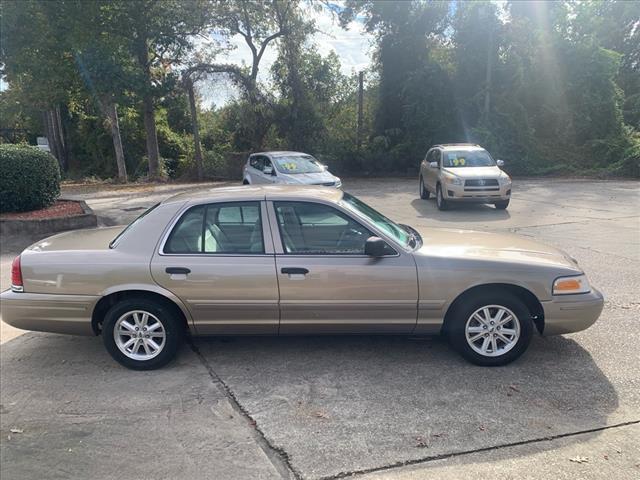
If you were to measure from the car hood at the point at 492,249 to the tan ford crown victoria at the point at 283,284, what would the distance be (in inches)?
1.0

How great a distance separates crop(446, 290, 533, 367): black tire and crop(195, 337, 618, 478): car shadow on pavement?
97 millimetres

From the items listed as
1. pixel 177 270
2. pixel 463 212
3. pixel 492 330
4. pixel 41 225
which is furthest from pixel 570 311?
pixel 41 225

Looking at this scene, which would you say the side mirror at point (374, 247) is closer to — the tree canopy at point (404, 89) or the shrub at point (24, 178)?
the shrub at point (24, 178)

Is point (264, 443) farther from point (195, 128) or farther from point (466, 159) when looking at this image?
point (195, 128)

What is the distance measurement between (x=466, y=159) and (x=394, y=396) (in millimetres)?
10299

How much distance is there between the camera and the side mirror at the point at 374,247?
12.7 ft

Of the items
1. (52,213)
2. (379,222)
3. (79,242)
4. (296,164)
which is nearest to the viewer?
(379,222)

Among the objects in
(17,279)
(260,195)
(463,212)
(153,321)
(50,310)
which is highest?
(260,195)

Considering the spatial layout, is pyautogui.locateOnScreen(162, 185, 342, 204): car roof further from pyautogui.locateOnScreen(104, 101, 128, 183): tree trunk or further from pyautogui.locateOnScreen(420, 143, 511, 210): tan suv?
pyautogui.locateOnScreen(104, 101, 128, 183): tree trunk

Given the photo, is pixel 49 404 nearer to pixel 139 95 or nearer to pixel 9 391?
pixel 9 391

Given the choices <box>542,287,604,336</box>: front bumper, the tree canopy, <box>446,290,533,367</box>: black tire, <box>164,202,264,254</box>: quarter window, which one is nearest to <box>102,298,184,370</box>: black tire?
<box>164,202,264,254</box>: quarter window

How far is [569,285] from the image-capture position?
3947 millimetres

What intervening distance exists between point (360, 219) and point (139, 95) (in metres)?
17.8

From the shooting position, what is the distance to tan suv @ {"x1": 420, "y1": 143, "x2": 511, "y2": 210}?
11898 mm
